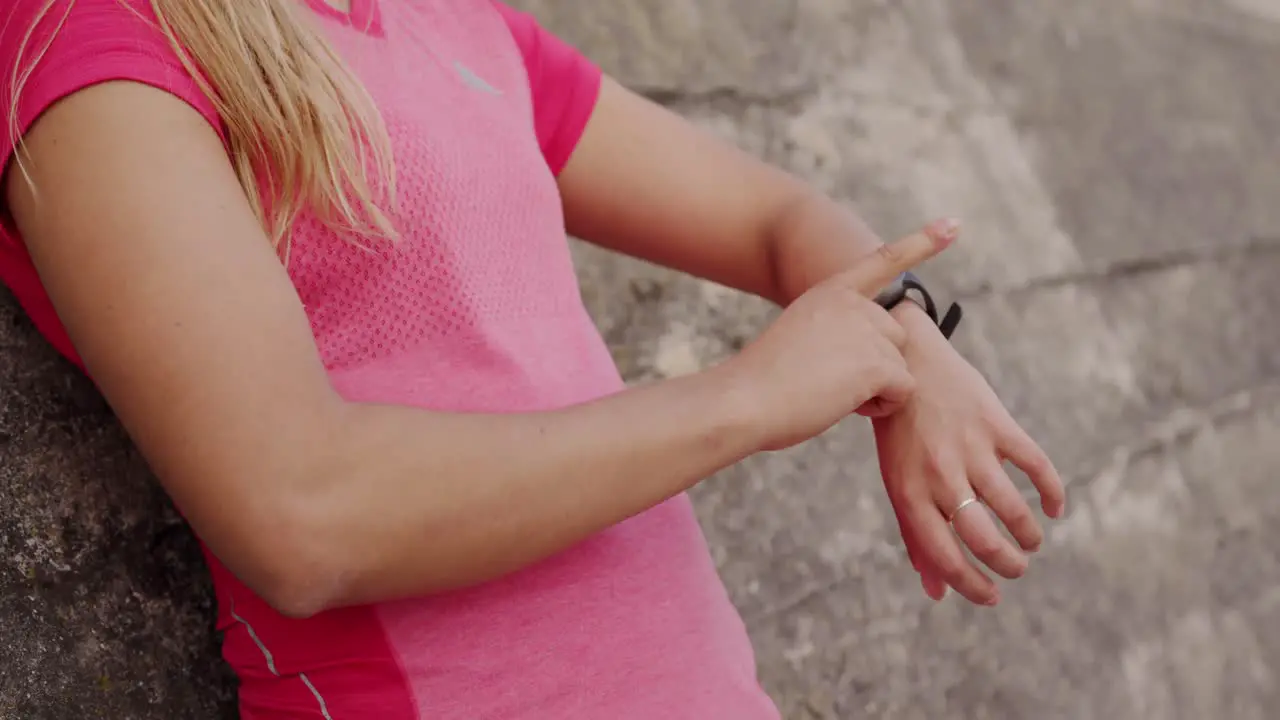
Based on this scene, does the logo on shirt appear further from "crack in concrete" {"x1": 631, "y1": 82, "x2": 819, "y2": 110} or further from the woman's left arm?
"crack in concrete" {"x1": 631, "y1": 82, "x2": 819, "y2": 110}

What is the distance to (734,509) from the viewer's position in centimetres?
131

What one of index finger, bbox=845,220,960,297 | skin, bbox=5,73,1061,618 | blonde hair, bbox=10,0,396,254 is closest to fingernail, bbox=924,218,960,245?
index finger, bbox=845,220,960,297

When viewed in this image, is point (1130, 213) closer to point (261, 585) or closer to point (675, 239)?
point (675, 239)

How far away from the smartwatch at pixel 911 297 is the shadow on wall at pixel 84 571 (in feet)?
1.88

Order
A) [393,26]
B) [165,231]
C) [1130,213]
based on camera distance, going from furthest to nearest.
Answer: [1130,213] → [393,26] → [165,231]

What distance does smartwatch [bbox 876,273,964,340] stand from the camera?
0.86 metres

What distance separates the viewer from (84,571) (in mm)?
806

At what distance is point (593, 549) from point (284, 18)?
14.4 inches

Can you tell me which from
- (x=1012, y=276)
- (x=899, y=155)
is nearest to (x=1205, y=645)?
(x=1012, y=276)

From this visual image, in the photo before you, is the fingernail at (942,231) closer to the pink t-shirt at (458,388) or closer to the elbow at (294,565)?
the pink t-shirt at (458,388)

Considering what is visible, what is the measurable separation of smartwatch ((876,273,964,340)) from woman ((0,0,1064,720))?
0.08 ft

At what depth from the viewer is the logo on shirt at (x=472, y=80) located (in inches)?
31.0

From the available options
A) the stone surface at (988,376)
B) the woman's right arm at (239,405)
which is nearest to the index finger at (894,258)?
the woman's right arm at (239,405)

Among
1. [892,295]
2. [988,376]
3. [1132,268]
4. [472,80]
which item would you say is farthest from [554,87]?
[1132,268]
